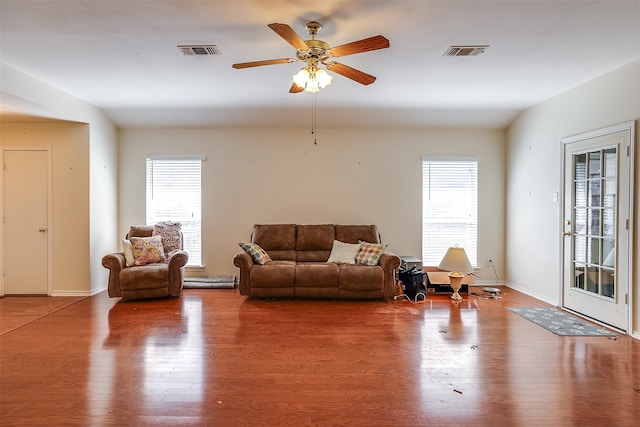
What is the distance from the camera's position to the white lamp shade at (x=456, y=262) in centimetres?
447

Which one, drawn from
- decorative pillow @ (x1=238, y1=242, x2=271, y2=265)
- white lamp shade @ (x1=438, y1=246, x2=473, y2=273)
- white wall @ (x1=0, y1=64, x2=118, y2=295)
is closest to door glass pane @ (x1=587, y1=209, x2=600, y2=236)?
white lamp shade @ (x1=438, y1=246, x2=473, y2=273)

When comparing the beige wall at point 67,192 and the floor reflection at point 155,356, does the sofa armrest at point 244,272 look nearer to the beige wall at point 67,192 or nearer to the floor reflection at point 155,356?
the floor reflection at point 155,356

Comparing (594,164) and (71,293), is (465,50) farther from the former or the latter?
(71,293)

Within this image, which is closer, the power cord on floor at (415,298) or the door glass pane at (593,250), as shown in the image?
the door glass pane at (593,250)

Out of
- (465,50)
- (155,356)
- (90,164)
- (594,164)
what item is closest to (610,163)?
(594,164)

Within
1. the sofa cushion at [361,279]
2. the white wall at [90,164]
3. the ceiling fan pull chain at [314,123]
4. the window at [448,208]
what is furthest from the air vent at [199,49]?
the window at [448,208]

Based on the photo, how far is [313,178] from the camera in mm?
6055

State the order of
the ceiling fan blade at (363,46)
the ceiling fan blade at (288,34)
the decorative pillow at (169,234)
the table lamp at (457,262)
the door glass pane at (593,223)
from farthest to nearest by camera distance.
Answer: the decorative pillow at (169,234), the table lamp at (457,262), the door glass pane at (593,223), the ceiling fan blade at (363,46), the ceiling fan blade at (288,34)

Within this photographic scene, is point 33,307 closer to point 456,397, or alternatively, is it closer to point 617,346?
point 456,397

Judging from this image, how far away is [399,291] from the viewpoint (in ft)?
17.5

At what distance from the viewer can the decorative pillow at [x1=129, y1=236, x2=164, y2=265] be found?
5102mm

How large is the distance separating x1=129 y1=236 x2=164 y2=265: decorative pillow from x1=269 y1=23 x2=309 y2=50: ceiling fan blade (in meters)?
3.80

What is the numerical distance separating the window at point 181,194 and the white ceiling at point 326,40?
0.92m

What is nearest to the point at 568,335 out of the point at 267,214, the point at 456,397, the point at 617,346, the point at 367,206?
the point at 617,346
